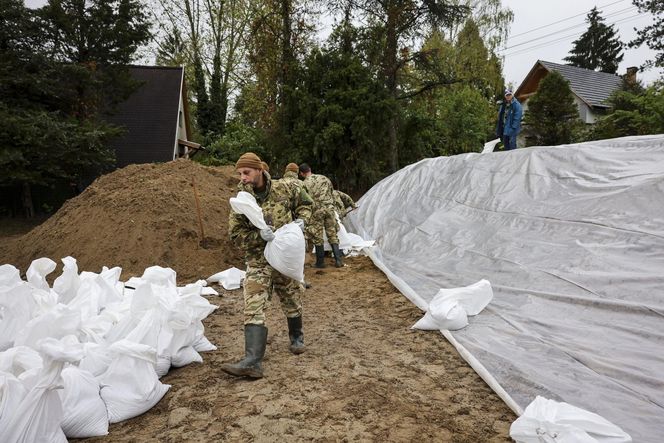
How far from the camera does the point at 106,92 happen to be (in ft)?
47.6

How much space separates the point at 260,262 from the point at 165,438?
1290 mm

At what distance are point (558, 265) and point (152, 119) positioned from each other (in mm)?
17793

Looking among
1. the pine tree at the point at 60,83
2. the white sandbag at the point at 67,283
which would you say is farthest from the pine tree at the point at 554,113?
the white sandbag at the point at 67,283

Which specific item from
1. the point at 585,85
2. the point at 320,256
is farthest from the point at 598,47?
the point at 320,256

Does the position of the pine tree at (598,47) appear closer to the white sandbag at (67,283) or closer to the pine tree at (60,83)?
the pine tree at (60,83)

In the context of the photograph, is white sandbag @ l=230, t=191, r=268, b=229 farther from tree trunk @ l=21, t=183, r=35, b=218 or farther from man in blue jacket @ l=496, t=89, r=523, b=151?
tree trunk @ l=21, t=183, r=35, b=218

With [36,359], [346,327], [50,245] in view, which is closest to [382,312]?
[346,327]

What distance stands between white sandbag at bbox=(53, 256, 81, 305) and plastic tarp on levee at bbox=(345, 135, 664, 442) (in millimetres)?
3294

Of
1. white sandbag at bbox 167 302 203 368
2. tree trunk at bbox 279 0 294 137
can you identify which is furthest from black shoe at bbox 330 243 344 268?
tree trunk at bbox 279 0 294 137

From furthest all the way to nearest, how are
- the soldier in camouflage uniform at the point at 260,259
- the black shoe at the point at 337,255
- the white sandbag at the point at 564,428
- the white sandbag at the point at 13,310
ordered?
Result: the black shoe at the point at 337,255 → the soldier in camouflage uniform at the point at 260,259 → the white sandbag at the point at 13,310 → the white sandbag at the point at 564,428

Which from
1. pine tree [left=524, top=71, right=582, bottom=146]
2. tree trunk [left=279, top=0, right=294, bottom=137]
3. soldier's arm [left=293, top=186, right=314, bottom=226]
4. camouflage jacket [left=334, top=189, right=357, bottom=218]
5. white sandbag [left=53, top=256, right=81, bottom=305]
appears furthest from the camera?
pine tree [left=524, top=71, right=582, bottom=146]

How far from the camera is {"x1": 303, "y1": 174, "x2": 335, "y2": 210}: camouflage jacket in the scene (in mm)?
7020

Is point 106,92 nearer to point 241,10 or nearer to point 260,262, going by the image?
point 241,10

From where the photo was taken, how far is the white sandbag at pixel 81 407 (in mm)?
2486
